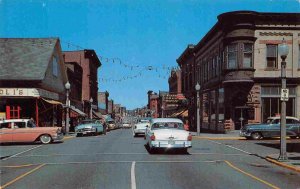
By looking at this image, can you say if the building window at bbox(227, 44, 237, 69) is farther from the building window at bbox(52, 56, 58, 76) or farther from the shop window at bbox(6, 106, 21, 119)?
the shop window at bbox(6, 106, 21, 119)

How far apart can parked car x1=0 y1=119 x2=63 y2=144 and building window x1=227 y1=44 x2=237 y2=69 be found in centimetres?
1885

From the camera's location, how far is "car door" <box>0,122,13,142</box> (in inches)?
1016

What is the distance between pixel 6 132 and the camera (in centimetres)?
2586

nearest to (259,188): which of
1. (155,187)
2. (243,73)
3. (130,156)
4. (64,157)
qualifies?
(155,187)

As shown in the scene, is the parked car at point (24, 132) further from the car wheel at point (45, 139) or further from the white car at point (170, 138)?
the white car at point (170, 138)

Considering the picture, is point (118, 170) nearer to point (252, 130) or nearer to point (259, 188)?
point (259, 188)

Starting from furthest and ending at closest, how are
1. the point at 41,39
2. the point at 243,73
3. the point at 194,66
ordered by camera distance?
the point at 194,66 < the point at 41,39 < the point at 243,73

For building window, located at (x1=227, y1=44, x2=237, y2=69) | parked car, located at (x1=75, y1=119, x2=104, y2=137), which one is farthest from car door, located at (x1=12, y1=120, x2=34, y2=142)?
building window, located at (x1=227, y1=44, x2=237, y2=69)

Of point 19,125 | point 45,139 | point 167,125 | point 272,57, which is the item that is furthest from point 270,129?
point 19,125

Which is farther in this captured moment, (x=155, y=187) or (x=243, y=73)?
(x=243, y=73)

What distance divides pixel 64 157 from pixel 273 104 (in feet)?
85.2

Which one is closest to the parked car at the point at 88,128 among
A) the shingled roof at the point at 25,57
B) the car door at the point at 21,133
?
the shingled roof at the point at 25,57

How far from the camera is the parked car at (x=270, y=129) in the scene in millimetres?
31266

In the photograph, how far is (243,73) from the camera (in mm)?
38875
